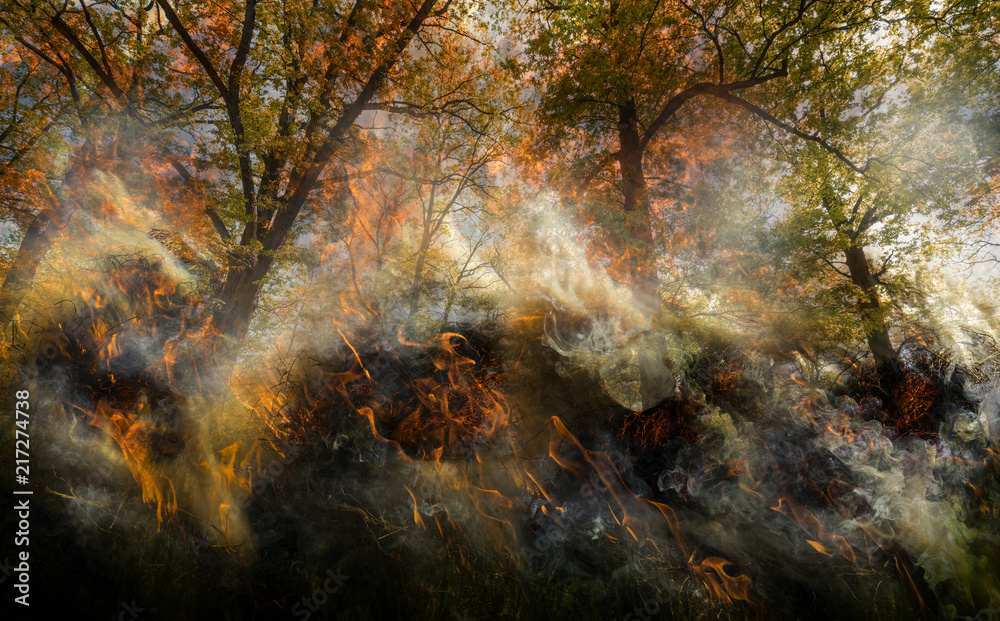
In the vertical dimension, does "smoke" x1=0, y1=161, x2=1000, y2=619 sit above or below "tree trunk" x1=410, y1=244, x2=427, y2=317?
below

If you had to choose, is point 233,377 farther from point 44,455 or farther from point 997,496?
point 997,496

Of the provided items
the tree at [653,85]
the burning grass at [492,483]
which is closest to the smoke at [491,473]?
the burning grass at [492,483]

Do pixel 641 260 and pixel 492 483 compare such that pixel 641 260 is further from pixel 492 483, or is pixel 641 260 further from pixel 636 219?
pixel 492 483

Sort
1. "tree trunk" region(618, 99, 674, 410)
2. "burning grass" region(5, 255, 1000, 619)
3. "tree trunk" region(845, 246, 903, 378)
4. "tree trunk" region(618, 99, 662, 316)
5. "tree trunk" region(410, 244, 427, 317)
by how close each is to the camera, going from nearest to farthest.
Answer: "burning grass" region(5, 255, 1000, 619) < "tree trunk" region(618, 99, 674, 410) < "tree trunk" region(845, 246, 903, 378) < "tree trunk" region(618, 99, 662, 316) < "tree trunk" region(410, 244, 427, 317)

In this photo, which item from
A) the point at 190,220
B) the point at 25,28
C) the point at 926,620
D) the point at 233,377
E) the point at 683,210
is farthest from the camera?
the point at 683,210

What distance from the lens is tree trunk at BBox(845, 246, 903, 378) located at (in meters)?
4.09

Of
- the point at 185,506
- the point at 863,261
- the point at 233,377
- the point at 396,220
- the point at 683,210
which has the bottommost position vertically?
the point at 185,506

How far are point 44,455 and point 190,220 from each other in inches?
183

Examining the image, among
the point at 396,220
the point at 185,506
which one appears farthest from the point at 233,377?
the point at 396,220

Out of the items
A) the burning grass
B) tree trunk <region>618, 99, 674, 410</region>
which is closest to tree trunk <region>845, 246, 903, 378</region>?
the burning grass

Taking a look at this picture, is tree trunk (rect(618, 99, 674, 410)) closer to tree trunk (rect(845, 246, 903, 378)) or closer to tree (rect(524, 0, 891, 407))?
tree (rect(524, 0, 891, 407))

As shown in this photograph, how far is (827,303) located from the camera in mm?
6473

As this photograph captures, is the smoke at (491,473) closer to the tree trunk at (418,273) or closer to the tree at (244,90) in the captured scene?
the tree at (244,90)

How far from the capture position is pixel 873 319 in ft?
20.4
